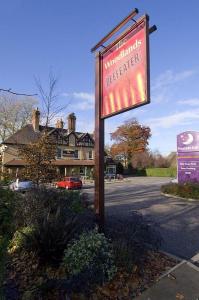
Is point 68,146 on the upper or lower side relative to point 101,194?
upper

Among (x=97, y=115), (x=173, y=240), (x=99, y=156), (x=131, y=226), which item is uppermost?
(x=97, y=115)

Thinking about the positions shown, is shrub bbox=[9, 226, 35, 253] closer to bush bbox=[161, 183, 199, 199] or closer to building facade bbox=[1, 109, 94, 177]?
bush bbox=[161, 183, 199, 199]

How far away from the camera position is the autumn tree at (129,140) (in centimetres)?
7319

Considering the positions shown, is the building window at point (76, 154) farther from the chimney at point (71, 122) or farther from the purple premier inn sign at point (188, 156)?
the purple premier inn sign at point (188, 156)

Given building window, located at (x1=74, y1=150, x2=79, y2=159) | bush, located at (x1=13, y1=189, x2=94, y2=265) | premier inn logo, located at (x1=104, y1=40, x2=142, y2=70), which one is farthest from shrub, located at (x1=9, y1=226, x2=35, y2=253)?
building window, located at (x1=74, y1=150, x2=79, y2=159)

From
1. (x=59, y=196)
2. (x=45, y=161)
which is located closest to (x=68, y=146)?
(x=45, y=161)

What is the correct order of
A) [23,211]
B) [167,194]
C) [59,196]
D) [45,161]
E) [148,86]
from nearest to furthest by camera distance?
[148,86] < [23,211] < [59,196] < [45,161] < [167,194]

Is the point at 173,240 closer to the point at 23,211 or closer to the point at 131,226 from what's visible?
the point at 131,226

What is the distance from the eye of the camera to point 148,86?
195 inches

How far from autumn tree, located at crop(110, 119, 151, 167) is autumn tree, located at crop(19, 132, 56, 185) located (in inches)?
2395

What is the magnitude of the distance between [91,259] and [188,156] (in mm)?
17171

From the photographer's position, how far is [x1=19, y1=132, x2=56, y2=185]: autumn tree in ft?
36.8

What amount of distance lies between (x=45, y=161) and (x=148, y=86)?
7527 millimetres

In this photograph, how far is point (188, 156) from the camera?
66.8 ft
